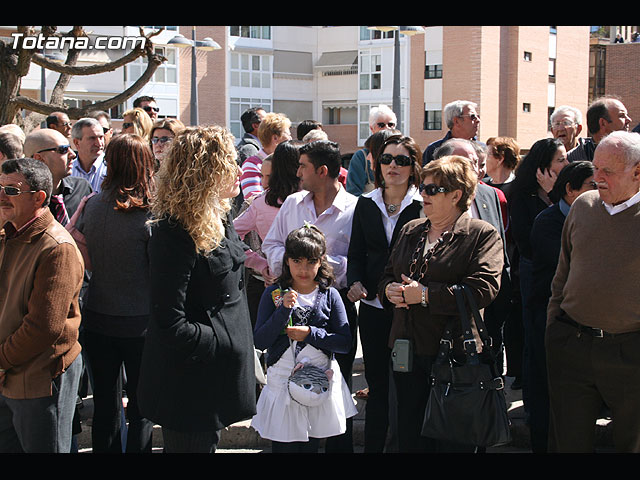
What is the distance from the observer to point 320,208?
16.9ft

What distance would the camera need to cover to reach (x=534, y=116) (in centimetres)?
4728

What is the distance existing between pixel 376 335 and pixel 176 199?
1796 mm

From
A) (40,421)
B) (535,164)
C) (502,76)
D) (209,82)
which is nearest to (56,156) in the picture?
(40,421)

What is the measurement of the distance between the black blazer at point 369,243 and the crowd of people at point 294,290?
0.05 ft

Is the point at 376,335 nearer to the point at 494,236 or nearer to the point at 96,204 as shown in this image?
the point at 494,236

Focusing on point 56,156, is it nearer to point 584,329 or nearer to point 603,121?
point 584,329

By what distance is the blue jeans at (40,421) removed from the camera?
377cm

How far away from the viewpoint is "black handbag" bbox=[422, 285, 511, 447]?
390cm

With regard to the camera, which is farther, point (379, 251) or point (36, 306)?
point (379, 251)

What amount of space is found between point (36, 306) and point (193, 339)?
83cm

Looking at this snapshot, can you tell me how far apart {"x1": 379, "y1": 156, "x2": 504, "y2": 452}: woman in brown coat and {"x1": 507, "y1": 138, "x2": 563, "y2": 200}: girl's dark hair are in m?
1.47

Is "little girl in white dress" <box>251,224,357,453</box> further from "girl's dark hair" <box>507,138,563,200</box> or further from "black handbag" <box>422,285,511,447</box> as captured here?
"girl's dark hair" <box>507,138,563,200</box>

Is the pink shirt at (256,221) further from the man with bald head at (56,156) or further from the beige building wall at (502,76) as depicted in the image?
the beige building wall at (502,76)

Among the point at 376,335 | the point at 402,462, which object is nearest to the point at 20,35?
the point at 376,335
